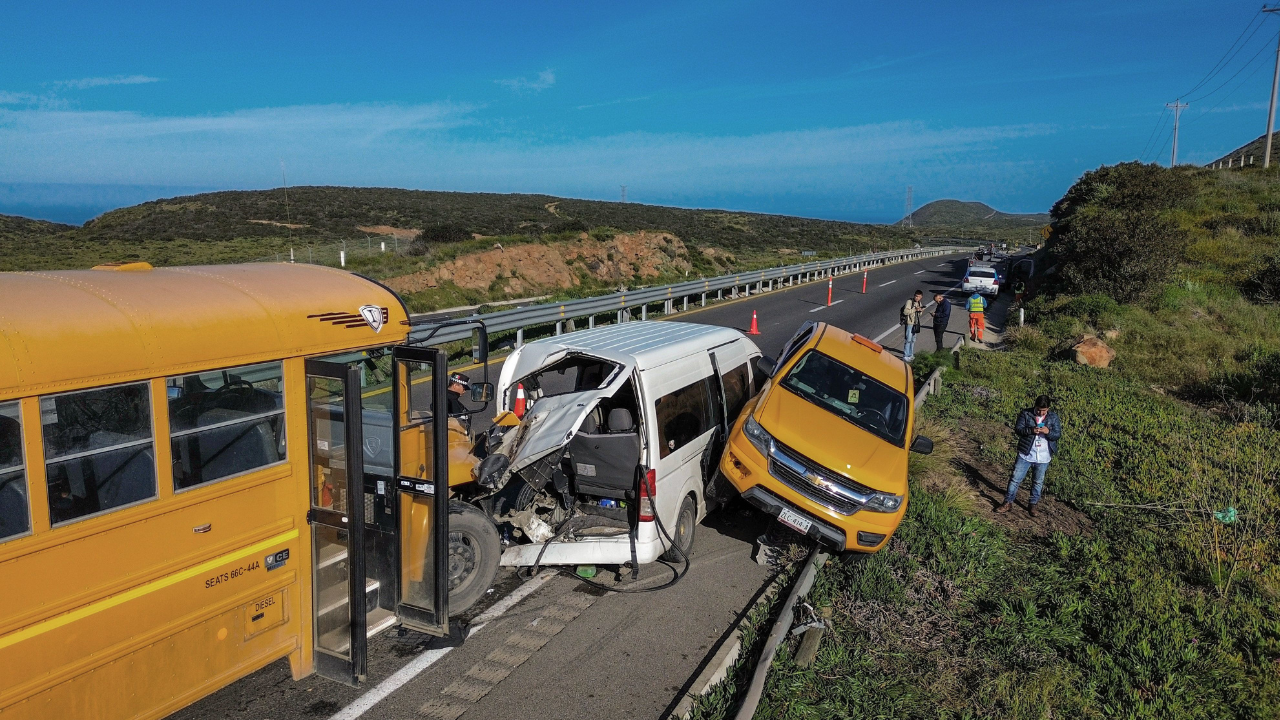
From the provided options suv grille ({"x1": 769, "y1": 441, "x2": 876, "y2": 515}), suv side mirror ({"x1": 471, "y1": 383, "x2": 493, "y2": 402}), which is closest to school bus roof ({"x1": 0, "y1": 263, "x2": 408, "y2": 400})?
suv side mirror ({"x1": 471, "y1": 383, "x2": 493, "y2": 402})

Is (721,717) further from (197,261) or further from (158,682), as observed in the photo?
(197,261)

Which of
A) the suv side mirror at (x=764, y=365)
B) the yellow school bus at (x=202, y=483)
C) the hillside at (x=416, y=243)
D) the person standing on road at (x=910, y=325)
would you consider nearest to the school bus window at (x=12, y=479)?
the yellow school bus at (x=202, y=483)

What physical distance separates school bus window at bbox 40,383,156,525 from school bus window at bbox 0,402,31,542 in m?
0.11

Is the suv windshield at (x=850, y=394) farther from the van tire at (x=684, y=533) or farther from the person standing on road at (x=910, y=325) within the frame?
the person standing on road at (x=910, y=325)

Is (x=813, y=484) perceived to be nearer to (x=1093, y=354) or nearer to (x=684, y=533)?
(x=684, y=533)

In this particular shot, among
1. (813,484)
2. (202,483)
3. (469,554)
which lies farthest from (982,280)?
(202,483)

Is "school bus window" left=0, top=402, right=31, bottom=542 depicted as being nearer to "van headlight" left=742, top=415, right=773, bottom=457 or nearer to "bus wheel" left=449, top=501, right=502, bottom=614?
"bus wheel" left=449, top=501, right=502, bottom=614

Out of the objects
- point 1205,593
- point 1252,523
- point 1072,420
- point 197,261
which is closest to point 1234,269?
point 1072,420

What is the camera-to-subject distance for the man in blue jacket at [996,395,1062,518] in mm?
8812

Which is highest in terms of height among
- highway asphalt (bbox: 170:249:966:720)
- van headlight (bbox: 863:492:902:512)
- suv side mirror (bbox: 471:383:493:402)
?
suv side mirror (bbox: 471:383:493:402)

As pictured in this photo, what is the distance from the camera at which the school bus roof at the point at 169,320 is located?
3869 mm

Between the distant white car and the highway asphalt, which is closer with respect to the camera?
the highway asphalt

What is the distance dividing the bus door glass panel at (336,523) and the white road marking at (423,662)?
163 mm

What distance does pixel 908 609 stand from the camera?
21.2 feet
